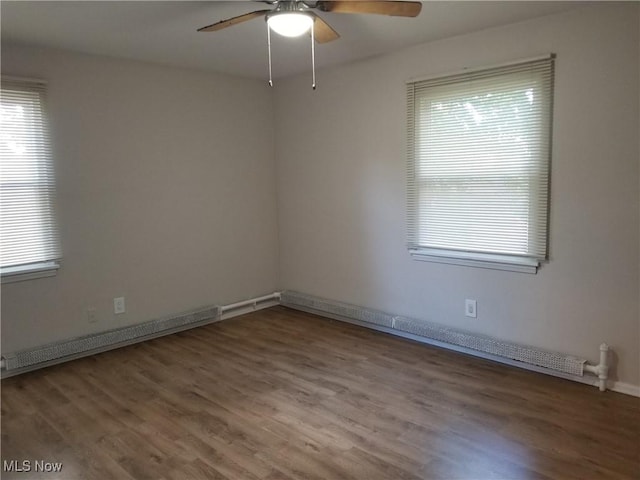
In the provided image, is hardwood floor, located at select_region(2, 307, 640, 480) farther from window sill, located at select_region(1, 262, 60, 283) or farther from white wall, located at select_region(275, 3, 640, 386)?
window sill, located at select_region(1, 262, 60, 283)

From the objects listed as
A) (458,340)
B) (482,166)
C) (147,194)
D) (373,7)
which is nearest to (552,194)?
(482,166)

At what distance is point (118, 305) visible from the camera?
13.3 feet

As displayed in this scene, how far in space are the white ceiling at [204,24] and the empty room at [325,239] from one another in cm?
3

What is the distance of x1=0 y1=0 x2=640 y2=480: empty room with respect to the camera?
8.52ft

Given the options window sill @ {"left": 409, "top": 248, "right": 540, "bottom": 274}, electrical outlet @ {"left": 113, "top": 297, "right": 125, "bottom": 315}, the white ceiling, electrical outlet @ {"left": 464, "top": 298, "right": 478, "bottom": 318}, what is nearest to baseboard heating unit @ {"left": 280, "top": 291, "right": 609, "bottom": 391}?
electrical outlet @ {"left": 464, "top": 298, "right": 478, "bottom": 318}

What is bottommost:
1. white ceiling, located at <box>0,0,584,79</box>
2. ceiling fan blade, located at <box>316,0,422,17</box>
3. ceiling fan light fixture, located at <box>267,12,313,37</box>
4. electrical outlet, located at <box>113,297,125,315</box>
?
electrical outlet, located at <box>113,297,125,315</box>

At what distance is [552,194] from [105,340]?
3501 millimetres

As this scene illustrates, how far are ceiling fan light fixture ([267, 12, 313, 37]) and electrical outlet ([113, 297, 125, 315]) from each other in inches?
105

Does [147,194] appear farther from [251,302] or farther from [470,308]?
[470,308]

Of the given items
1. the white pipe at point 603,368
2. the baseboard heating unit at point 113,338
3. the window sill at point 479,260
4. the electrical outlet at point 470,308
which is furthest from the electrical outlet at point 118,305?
the white pipe at point 603,368

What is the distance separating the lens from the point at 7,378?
3.44 m

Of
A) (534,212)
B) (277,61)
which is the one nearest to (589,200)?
(534,212)

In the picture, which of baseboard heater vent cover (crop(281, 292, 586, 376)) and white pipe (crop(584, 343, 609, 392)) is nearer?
white pipe (crop(584, 343, 609, 392))

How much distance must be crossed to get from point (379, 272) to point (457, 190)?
1043 millimetres
